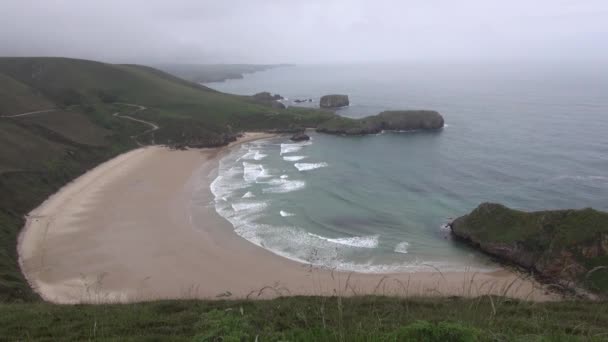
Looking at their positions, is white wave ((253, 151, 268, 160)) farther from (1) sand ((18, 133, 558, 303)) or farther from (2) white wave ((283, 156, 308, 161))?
(1) sand ((18, 133, 558, 303))

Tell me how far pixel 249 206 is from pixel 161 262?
Result: 12514mm

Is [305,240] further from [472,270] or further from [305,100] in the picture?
[305,100]

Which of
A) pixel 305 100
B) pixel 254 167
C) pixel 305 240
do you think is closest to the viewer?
pixel 305 240

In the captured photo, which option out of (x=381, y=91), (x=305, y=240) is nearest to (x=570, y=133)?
(x=305, y=240)

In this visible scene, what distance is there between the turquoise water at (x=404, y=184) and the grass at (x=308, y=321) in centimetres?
1269

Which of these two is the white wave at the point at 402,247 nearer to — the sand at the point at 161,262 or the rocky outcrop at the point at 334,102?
the sand at the point at 161,262

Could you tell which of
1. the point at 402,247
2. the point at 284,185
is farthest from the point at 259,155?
the point at 402,247

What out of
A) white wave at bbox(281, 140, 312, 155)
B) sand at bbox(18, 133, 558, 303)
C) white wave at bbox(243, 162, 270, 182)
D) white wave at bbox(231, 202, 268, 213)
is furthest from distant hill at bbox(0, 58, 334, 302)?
white wave at bbox(231, 202, 268, 213)

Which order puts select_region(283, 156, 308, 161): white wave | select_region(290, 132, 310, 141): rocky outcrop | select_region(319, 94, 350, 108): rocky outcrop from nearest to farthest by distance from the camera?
select_region(283, 156, 308, 161): white wave
select_region(290, 132, 310, 141): rocky outcrop
select_region(319, 94, 350, 108): rocky outcrop

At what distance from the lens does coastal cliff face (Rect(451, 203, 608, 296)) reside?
2441 centimetres

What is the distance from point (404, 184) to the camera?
153 ft

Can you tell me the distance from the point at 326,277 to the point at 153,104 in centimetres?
7879

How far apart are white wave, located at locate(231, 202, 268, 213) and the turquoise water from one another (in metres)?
0.11

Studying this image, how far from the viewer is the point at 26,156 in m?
45.2
